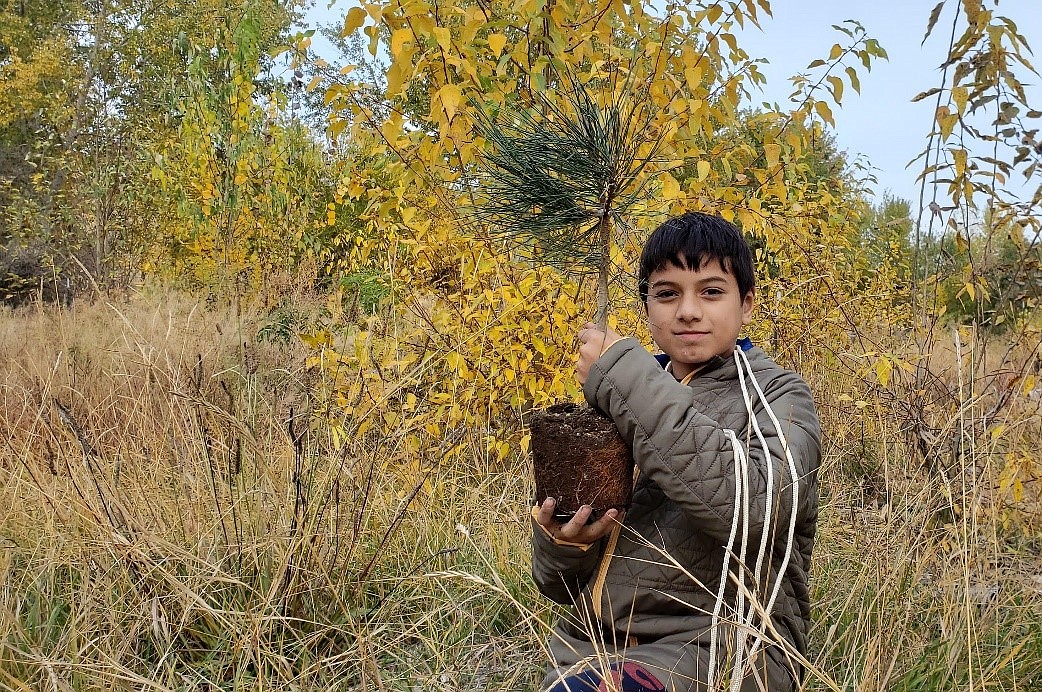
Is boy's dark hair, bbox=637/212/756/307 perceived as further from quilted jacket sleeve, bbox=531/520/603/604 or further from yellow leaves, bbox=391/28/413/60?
yellow leaves, bbox=391/28/413/60

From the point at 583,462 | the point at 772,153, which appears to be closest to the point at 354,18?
the point at 772,153

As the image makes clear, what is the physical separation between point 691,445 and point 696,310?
→ 0.31m

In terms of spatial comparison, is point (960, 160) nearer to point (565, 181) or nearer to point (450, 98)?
point (565, 181)

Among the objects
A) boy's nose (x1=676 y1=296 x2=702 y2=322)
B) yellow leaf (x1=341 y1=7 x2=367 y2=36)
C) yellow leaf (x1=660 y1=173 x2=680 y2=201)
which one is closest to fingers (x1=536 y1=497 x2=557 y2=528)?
boy's nose (x1=676 y1=296 x2=702 y2=322)

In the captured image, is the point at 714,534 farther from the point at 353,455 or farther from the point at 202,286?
the point at 202,286

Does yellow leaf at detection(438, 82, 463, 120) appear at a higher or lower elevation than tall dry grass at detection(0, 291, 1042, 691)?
higher

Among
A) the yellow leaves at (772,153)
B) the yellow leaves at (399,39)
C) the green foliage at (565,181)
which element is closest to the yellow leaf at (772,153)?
the yellow leaves at (772,153)

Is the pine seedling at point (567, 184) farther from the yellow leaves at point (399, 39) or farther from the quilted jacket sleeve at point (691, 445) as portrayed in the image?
the yellow leaves at point (399, 39)

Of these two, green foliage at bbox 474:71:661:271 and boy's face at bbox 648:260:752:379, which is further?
green foliage at bbox 474:71:661:271

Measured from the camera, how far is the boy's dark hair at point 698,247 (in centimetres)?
142

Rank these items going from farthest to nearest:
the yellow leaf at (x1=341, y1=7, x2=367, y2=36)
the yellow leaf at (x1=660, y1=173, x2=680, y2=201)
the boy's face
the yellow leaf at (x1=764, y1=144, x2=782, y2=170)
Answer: the yellow leaf at (x1=764, y1=144, x2=782, y2=170), the yellow leaf at (x1=341, y1=7, x2=367, y2=36), the yellow leaf at (x1=660, y1=173, x2=680, y2=201), the boy's face

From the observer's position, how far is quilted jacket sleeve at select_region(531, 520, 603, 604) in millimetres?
1439

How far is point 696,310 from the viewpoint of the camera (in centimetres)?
143

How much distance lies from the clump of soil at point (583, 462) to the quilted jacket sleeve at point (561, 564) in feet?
0.29
